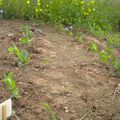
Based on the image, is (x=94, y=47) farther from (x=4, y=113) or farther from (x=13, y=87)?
(x=4, y=113)

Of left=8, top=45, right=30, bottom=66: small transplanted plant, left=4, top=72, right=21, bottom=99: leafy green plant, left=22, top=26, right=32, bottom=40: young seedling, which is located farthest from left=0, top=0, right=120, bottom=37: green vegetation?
left=4, top=72, right=21, bottom=99: leafy green plant

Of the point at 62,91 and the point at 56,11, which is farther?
the point at 56,11

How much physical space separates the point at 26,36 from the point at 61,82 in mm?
1297

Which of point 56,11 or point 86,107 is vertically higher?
point 56,11

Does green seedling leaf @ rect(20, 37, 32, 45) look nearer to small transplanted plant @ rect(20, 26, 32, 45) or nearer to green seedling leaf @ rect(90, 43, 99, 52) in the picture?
small transplanted plant @ rect(20, 26, 32, 45)

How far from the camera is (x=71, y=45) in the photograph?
15.1 ft

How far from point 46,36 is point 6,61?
129cm

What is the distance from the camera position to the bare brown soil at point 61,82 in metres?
2.88

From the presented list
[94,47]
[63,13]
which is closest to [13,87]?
[94,47]

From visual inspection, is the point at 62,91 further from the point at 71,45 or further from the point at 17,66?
the point at 71,45

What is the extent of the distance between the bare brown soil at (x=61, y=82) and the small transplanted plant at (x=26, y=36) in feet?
0.23

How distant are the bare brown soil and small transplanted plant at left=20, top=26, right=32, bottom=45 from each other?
0.07m

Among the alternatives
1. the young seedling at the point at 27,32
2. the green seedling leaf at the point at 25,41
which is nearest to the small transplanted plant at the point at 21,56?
the green seedling leaf at the point at 25,41

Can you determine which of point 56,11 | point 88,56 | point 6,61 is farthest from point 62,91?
point 56,11
